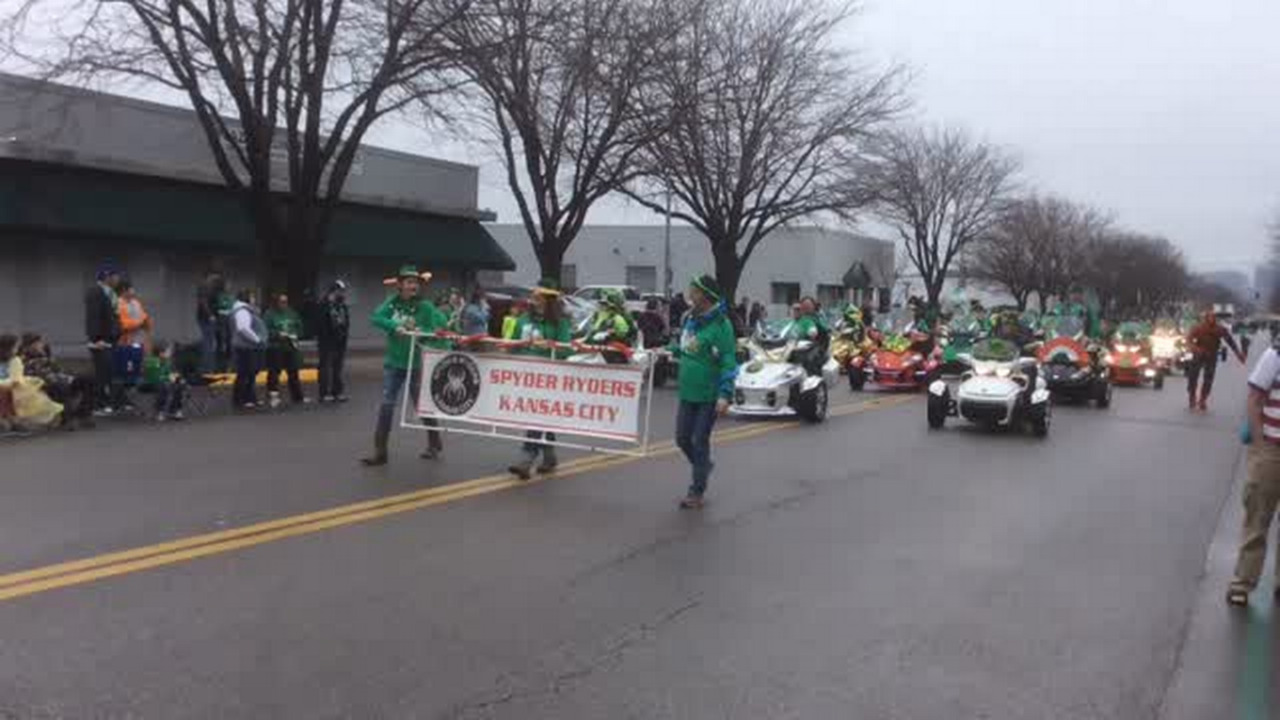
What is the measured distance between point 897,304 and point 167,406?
41666 millimetres

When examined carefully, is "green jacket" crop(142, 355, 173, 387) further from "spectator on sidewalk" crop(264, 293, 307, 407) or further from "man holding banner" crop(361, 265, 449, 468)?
"man holding banner" crop(361, 265, 449, 468)

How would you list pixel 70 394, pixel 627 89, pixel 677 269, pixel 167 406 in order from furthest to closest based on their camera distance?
pixel 677 269 < pixel 627 89 < pixel 167 406 < pixel 70 394

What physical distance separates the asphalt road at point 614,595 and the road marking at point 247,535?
5cm

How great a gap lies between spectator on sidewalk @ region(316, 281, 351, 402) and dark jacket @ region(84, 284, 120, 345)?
3340mm

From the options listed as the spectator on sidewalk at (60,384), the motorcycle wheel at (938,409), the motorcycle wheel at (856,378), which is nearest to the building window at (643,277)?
the motorcycle wheel at (856,378)

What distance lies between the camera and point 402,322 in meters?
11.0

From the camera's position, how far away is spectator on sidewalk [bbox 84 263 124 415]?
14.2 m

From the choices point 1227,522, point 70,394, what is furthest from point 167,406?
point 1227,522

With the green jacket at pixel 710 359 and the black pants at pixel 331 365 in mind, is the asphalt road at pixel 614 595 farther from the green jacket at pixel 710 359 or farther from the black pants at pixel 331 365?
the black pants at pixel 331 365

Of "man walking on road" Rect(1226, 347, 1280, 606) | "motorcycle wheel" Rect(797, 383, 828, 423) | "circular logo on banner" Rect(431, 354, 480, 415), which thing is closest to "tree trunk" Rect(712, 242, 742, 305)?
"motorcycle wheel" Rect(797, 383, 828, 423)

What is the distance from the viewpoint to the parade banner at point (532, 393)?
10.4 m

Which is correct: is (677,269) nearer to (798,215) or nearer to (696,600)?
(798,215)

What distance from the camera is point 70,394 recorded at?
13.5m

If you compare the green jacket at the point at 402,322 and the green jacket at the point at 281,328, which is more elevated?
the green jacket at the point at 402,322
